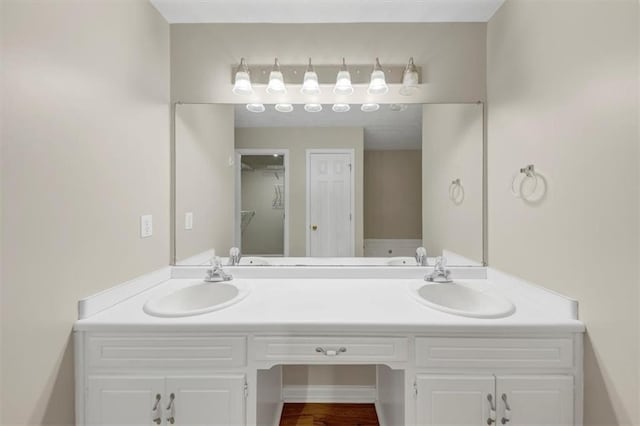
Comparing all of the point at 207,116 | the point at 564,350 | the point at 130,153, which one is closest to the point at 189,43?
the point at 207,116

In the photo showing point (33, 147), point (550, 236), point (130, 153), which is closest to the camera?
point (33, 147)

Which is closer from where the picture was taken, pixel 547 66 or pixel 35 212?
pixel 35 212

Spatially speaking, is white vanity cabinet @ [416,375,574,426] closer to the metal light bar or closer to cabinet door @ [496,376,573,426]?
cabinet door @ [496,376,573,426]

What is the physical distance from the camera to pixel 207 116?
189cm

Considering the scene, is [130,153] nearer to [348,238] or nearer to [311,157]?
[311,157]

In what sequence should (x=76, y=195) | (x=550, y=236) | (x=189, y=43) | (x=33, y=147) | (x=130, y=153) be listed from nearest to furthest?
(x=33, y=147) < (x=76, y=195) < (x=550, y=236) < (x=130, y=153) < (x=189, y=43)

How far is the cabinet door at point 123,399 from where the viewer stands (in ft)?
3.95

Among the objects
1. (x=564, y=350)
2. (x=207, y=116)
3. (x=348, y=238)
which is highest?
(x=207, y=116)

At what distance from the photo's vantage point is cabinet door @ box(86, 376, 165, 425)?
47.4 inches

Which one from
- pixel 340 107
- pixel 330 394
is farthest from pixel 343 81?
pixel 330 394

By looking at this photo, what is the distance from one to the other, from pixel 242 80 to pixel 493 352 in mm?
1790

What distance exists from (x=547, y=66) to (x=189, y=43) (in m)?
1.83

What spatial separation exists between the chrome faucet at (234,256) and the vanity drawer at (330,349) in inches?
29.0

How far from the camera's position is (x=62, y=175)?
1.11m
